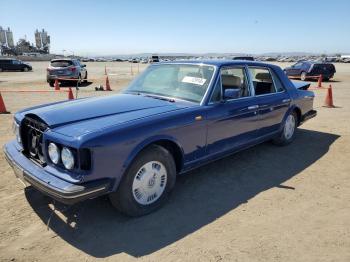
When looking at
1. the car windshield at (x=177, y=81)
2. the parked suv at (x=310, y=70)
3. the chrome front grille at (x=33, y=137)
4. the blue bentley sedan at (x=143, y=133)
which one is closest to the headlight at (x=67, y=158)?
the blue bentley sedan at (x=143, y=133)

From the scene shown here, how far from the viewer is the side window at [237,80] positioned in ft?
16.0

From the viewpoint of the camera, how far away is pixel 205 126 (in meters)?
4.16

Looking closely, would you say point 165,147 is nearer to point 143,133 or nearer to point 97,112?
point 143,133

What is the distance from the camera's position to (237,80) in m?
5.08

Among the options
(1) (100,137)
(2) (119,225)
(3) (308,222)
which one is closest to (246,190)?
(3) (308,222)

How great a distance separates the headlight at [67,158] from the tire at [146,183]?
0.54 metres

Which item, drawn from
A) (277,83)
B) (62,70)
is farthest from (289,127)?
(62,70)

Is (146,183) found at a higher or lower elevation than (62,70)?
lower

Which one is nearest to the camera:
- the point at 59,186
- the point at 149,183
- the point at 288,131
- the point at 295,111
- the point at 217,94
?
the point at 59,186

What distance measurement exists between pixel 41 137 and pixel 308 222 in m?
2.98

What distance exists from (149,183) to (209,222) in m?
0.77

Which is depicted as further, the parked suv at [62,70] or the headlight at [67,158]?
the parked suv at [62,70]

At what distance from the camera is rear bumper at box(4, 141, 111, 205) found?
297cm

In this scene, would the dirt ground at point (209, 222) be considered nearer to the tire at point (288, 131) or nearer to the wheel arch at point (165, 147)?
the wheel arch at point (165, 147)
